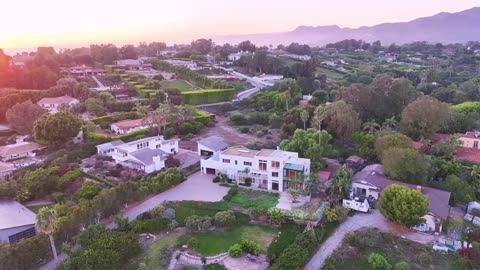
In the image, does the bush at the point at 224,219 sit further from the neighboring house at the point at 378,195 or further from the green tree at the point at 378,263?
the green tree at the point at 378,263

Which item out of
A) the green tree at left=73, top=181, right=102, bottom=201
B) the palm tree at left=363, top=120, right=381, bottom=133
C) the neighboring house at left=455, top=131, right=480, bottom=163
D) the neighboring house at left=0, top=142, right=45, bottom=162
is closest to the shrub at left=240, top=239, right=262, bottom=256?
the green tree at left=73, top=181, right=102, bottom=201

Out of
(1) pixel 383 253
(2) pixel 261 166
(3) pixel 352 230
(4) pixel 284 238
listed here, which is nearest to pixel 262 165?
(2) pixel 261 166

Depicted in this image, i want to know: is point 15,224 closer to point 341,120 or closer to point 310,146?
point 310,146

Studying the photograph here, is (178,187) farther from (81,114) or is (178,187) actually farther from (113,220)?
(81,114)

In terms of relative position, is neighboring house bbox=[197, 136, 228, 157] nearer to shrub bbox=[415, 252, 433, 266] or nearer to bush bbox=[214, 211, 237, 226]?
bush bbox=[214, 211, 237, 226]

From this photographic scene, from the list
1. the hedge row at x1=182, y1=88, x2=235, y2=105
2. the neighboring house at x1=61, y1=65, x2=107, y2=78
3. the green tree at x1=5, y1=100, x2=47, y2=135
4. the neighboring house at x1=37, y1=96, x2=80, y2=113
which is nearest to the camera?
the green tree at x1=5, y1=100, x2=47, y2=135

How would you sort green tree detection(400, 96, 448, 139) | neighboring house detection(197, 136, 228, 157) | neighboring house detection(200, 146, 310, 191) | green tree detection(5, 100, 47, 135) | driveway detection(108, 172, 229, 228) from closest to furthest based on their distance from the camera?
driveway detection(108, 172, 229, 228)
neighboring house detection(200, 146, 310, 191)
neighboring house detection(197, 136, 228, 157)
green tree detection(400, 96, 448, 139)
green tree detection(5, 100, 47, 135)
